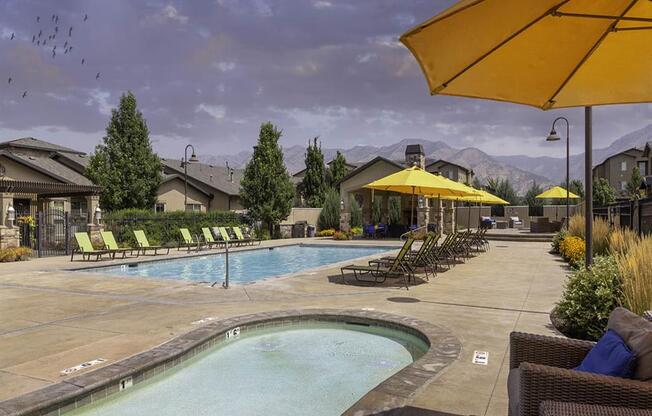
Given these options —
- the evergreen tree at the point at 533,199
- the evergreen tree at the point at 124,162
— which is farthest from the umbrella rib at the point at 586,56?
the evergreen tree at the point at 533,199

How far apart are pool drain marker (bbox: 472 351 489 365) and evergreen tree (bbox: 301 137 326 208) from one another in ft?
119

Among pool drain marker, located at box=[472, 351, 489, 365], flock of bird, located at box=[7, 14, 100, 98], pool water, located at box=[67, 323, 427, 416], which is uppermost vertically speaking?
flock of bird, located at box=[7, 14, 100, 98]

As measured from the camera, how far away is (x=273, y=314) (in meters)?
7.12

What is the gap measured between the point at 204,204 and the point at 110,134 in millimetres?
11770

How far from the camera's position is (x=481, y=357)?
509cm

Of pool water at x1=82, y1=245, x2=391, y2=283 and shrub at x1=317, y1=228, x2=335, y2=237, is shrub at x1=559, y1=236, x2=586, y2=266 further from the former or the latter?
shrub at x1=317, y1=228, x2=335, y2=237

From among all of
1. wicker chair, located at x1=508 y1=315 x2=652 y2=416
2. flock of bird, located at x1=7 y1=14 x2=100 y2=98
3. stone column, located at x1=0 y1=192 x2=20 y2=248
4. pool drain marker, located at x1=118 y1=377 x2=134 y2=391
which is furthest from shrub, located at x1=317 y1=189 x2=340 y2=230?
wicker chair, located at x1=508 y1=315 x2=652 y2=416

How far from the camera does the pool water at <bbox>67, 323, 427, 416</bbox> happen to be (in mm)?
4582

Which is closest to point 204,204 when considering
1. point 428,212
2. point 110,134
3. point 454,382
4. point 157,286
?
point 110,134

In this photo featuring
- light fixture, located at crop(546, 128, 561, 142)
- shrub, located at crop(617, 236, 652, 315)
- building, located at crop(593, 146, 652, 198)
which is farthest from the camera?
building, located at crop(593, 146, 652, 198)

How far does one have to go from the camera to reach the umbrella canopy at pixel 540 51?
2947 mm

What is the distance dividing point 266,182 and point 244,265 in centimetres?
1111

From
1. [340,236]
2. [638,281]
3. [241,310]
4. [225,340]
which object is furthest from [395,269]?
[340,236]

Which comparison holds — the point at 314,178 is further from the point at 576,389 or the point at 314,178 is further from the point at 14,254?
the point at 576,389
